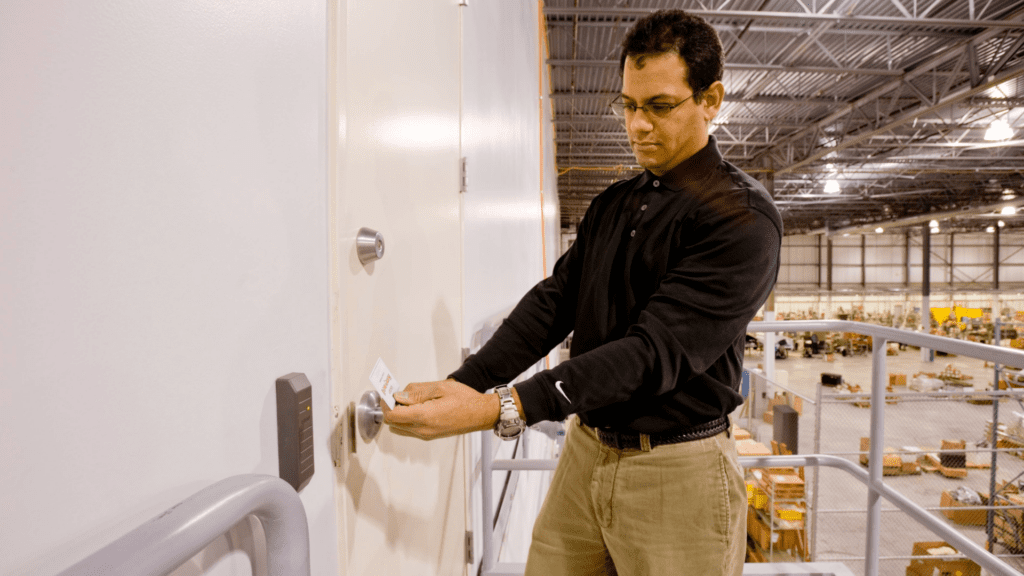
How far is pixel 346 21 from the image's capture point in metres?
0.97

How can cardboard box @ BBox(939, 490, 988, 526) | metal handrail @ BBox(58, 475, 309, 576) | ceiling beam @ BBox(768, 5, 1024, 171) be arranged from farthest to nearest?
1. cardboard box @ BBox(939, 490, 988, 526)
2. ceiling beam @ BBox(768, 5, 1024, 171)
3. metal handrail @ BBox(58, 475, 309, 576)

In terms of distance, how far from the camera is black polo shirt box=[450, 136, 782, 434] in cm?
110

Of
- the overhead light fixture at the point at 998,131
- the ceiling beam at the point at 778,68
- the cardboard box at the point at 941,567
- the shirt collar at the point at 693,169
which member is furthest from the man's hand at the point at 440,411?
the overhead light fixture at the point at 998,131

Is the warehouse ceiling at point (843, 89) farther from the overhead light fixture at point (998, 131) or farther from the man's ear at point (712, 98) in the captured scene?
the man's ear at point (712, 98)

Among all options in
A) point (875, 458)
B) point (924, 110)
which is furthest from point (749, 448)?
point (875, 458)

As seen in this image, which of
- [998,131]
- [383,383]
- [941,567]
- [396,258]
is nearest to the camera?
[383,383]

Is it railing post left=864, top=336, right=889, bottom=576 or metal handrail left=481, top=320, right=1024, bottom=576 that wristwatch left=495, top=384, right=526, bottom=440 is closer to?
metal handrail left=481, top=320, right=1024, bottom=576

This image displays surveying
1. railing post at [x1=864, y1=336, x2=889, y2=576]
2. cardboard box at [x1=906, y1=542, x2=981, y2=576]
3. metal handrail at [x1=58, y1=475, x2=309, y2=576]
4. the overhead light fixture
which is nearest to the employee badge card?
metal handrail at [x1=58, y1=475, x2=309, y2=576]

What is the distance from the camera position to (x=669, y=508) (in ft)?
4.03

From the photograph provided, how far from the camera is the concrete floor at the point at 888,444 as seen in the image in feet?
30.2

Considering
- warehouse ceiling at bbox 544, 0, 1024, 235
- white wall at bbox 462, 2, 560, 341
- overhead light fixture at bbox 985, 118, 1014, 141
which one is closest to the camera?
white wall at bbox 462, 2, 560, 341

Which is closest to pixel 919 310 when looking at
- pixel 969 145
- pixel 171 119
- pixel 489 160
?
pixel 969 145

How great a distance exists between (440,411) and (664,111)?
85 cm

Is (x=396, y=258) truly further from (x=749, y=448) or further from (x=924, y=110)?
(x=924, y=110)
